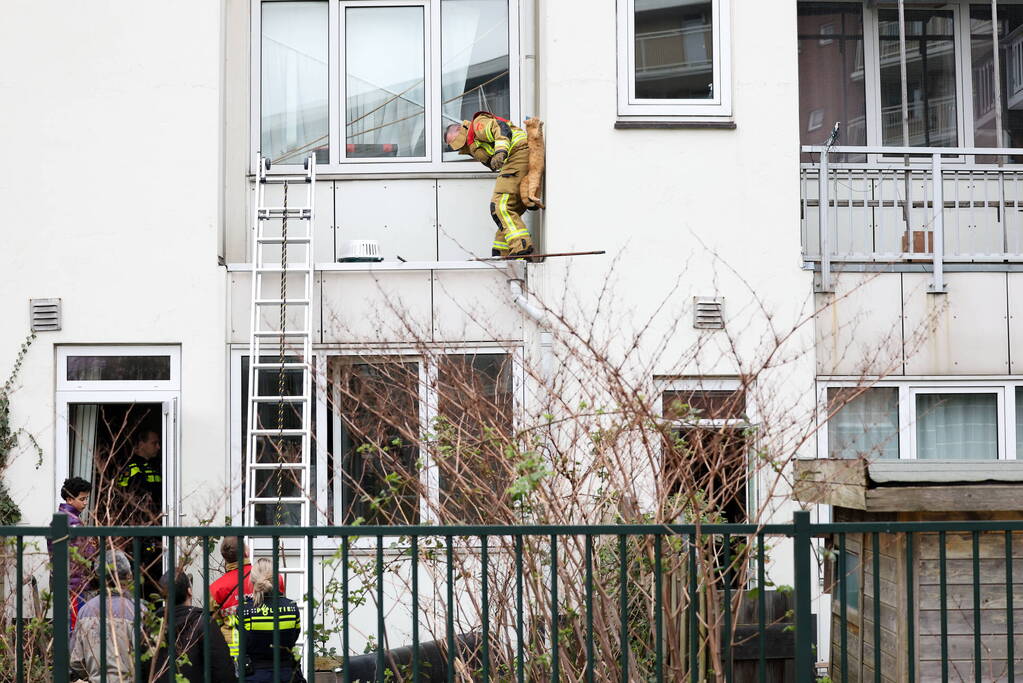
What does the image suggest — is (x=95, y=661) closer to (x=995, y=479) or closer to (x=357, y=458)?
(x=357, y=458)

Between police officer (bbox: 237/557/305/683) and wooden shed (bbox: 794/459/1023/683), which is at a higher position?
wooden shed (bbox: 794/459/1023/683)

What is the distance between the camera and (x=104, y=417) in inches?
403

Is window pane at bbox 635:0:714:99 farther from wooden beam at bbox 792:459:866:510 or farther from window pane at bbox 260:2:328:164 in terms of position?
wooden beam at bbox 792:459:866:510

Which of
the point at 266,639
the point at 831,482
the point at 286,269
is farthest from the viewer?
the point at 286,269

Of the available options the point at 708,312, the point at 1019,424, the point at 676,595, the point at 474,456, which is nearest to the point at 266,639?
the point at 474,456

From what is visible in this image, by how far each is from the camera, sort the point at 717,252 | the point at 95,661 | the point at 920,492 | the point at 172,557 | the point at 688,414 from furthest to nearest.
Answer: the point at 717,252
the point at 95,661
the point at 688,414
the point at 920,492
the point at 172,557

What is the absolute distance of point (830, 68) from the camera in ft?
38.5

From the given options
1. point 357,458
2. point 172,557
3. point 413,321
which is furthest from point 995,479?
point 357,458

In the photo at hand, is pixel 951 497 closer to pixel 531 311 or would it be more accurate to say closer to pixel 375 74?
pixel 531 311

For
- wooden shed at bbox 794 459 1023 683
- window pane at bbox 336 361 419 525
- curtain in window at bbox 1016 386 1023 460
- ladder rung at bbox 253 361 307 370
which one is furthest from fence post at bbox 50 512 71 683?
curtain in window at bbox 1016 386 1023 460

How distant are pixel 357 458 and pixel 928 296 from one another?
489cm

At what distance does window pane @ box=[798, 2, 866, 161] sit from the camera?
11.7 meters

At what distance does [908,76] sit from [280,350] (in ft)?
20.9

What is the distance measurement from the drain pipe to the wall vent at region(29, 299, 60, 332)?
11.8 ft
